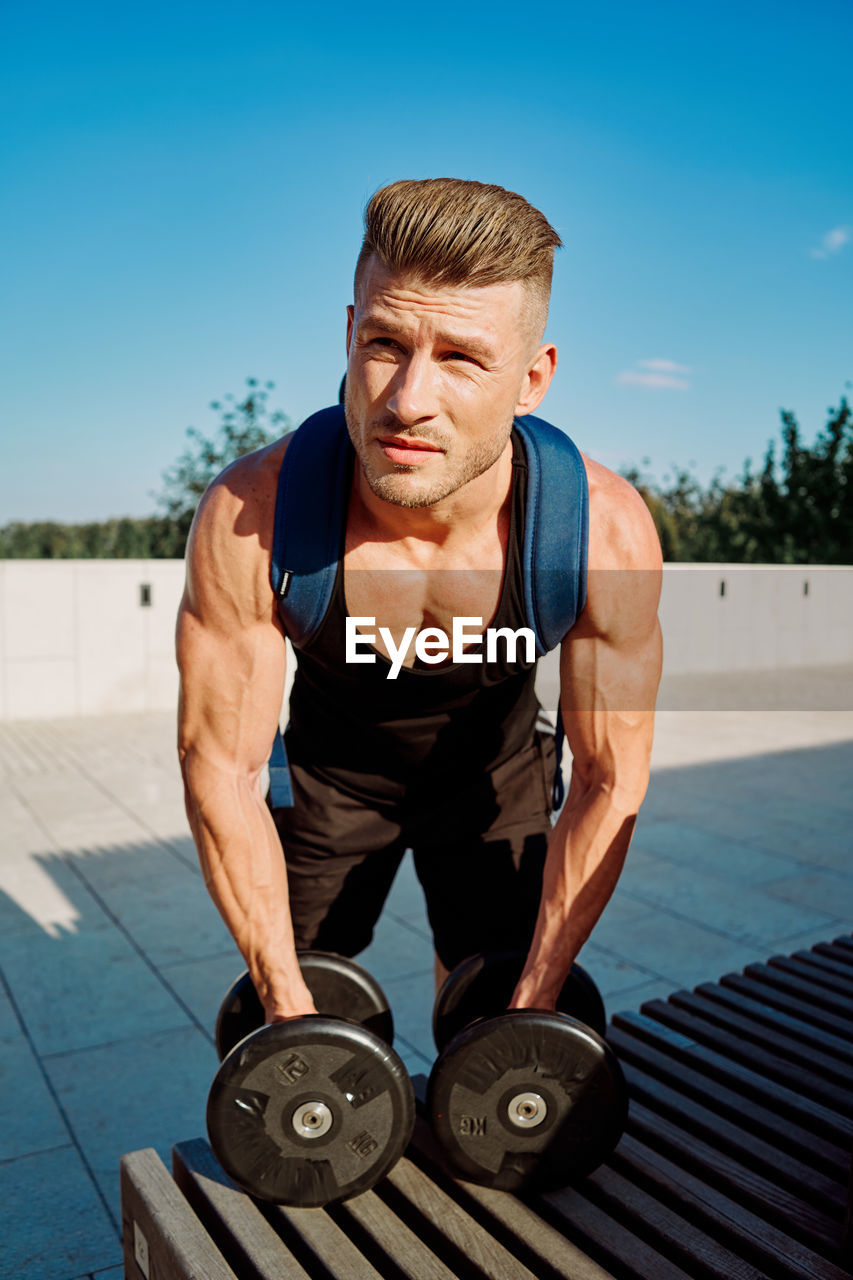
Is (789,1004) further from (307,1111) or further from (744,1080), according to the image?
(307,1111)

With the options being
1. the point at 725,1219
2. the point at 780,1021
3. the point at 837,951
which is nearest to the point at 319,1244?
the point at 725,1219

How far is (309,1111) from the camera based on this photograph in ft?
5.77

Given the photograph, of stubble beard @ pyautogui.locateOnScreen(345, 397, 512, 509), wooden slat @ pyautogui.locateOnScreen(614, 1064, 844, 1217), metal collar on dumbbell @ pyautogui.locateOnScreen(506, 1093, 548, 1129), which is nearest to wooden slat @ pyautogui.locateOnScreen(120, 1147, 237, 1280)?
metal collar on dumbbell @ pyautogui.locateOnScreen(506, 1093, 548, 1129)

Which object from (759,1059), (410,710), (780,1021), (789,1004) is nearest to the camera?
(410,710)

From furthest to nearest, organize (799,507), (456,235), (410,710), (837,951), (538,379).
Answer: (799,507), (837,951), (410,710), (538,379), (456,235)

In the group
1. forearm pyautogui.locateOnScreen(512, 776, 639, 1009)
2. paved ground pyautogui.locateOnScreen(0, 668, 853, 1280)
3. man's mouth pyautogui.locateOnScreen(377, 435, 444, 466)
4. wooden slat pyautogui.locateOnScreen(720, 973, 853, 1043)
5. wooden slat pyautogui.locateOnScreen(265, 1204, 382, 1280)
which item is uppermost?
man's mouth pyautogui.locateOnScreen(377, 435, 444, 466)

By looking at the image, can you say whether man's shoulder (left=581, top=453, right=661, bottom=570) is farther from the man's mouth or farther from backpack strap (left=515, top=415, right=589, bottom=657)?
the man's mouth

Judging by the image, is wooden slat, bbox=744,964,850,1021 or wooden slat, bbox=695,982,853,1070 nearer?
wooden slat, bbox=695,982,853,1070

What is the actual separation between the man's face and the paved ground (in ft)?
6.08

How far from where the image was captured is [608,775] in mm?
1983

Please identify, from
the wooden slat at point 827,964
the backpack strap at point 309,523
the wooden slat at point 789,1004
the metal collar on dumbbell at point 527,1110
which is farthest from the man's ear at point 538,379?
the wooden slat at point 827,964

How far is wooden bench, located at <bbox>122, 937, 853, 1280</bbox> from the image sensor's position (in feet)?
5.28

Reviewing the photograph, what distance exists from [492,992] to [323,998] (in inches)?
14.2

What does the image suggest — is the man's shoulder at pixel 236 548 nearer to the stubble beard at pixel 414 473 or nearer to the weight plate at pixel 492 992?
the stubble beard at pixel 414 473
